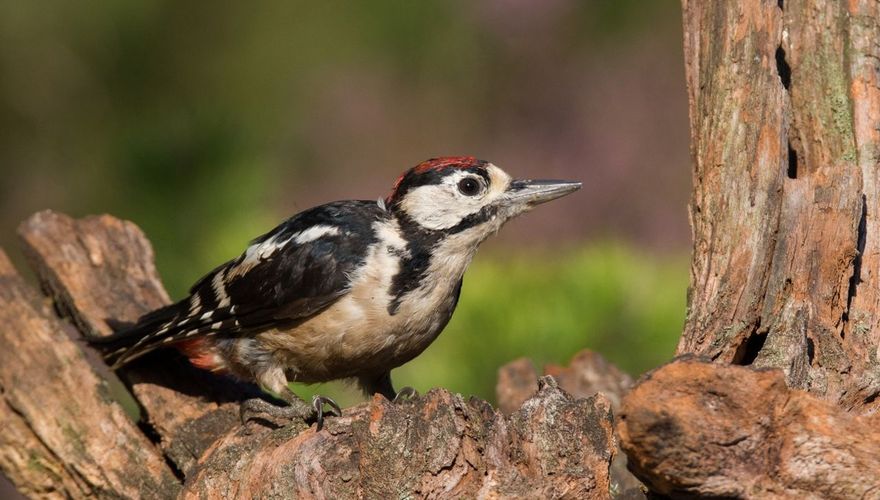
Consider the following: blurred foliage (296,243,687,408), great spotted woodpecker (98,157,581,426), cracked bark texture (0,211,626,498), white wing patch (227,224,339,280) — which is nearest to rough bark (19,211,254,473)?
cracked bark texture (0,211,626,498)

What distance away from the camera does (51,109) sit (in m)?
7.09

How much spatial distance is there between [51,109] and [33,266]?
2952mm

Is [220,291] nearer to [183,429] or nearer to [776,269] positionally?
[183,429]

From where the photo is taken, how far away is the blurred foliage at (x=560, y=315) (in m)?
4.18

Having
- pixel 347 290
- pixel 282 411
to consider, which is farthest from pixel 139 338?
pixel 347 290

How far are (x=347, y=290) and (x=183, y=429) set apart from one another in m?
0.72

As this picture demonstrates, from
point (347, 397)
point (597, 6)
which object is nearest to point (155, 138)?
point (347, 397)

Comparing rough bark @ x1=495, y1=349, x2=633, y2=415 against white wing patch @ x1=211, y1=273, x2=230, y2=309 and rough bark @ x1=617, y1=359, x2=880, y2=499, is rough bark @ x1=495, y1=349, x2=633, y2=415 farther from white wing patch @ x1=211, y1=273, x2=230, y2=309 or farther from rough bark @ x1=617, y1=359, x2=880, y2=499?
rough bark @ x1=617, y1=359, x2=880, y2=499

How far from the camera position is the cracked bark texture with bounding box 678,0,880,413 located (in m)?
2.87

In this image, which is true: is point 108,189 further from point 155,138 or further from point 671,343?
point 671,343

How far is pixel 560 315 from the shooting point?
424 cm

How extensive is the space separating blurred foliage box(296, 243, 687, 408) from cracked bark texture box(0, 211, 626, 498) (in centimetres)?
27

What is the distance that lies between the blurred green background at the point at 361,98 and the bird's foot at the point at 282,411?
145cm

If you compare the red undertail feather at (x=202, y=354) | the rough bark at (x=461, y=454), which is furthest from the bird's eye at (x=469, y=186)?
the rough bark at (x=461, y=454)
